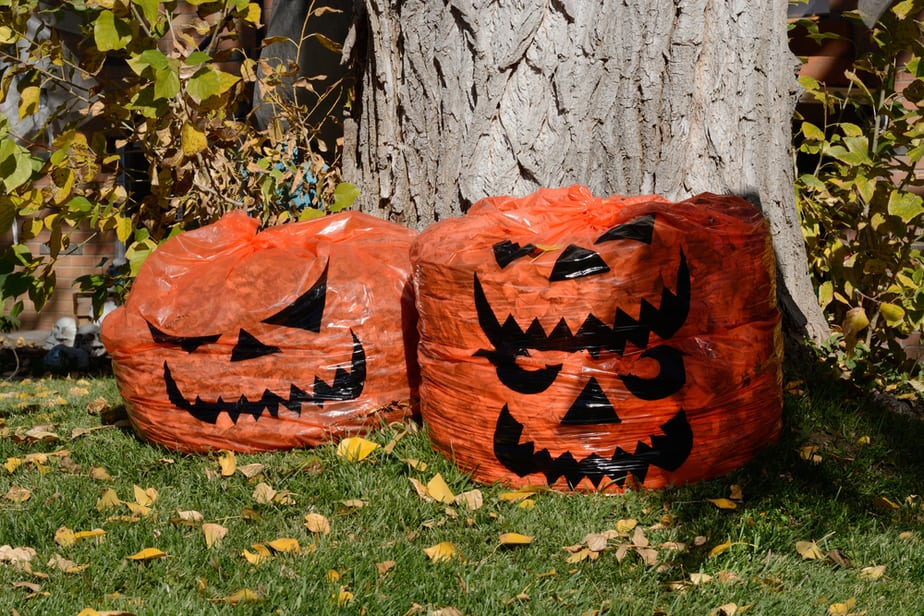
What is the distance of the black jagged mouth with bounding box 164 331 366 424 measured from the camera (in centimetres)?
321

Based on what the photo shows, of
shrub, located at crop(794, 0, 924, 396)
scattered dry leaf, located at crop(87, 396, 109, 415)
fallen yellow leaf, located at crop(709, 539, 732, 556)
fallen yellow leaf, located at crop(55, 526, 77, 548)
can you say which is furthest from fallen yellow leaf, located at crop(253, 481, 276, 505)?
shrub, located at crop(794, 0, 924, 396)

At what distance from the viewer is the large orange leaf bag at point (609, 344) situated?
2.71 m

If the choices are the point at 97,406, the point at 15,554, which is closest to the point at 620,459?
the point at 15,554

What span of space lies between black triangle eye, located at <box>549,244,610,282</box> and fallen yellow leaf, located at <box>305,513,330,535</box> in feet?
3.15

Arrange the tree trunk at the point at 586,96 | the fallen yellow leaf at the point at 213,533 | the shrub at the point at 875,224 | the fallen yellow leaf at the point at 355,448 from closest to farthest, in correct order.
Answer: the fallen yellow leaf at the point at 213,533, the fallen yellow leaf at the point at 355,448, the tree trunk at the point at 586,96, the shrub at the point at 875,224

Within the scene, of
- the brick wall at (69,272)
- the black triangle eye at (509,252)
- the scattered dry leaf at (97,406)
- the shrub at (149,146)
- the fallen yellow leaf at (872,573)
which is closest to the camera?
the fallen yellow leaf at (872,573)

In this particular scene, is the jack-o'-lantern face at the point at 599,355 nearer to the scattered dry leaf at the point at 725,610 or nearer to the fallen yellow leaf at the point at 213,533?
the scattered dry leaf at the point at 725,610

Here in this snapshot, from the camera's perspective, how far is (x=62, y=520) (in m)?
2.70

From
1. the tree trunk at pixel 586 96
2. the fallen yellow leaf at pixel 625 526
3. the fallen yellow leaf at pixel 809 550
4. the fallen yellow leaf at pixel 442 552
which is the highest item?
the tree trunk at pixel 586 96

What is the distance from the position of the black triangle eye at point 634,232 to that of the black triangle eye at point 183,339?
1.42 metres

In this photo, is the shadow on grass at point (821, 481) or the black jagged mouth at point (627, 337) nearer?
the shadow on grass at point (821, 481)

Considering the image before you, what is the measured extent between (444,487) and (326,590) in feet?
2.21

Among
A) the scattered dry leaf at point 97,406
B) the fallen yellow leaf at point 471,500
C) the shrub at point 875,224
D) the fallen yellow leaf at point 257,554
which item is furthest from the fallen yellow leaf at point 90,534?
the shrub at point 875,224

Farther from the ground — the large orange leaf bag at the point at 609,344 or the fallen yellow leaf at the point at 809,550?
the large orange leaf bag at the point at 609,344
